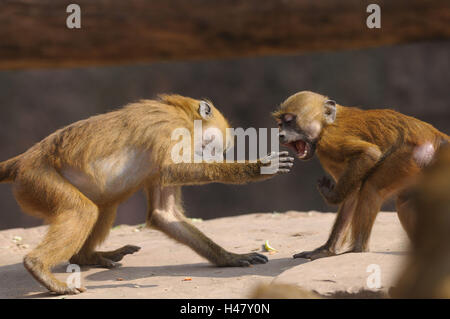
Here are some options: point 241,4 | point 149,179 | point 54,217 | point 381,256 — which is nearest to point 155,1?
point 241,4

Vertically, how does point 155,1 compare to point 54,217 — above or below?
above

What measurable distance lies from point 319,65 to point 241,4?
6359 mm

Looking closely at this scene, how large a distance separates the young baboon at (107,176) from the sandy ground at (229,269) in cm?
32

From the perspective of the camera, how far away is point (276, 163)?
5.60m

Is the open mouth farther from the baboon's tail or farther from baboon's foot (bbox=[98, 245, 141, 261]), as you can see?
the baboon's tail

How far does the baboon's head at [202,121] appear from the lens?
6.27 meters

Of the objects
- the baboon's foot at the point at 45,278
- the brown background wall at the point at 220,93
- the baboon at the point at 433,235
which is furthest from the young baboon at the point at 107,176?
the brown background wall at the point at 220,93

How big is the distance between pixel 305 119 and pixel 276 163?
671 mm

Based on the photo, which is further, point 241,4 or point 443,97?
point 443,97

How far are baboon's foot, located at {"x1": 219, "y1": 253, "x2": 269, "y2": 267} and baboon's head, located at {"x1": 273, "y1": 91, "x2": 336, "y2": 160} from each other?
105 cm

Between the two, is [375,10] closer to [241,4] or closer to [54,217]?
[241,4]

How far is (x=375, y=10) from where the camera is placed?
9055 mm

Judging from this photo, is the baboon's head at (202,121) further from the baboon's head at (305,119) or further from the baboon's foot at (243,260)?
the baboon's foot at (243,260)

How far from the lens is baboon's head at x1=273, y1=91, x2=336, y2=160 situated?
6.00 meters
